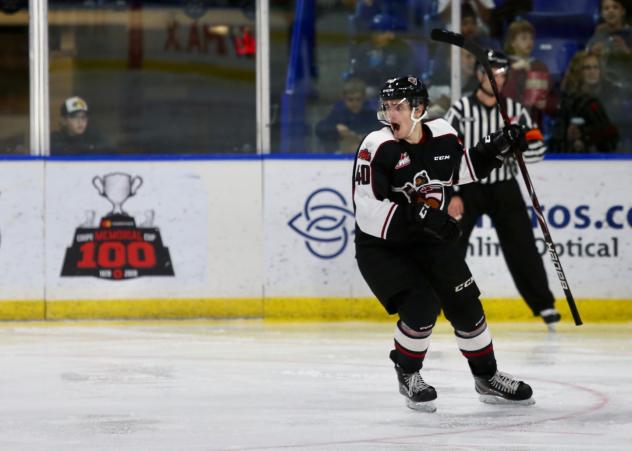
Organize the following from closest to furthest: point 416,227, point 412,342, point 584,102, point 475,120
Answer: point 416,227
point 412,342
point 475,120
point 584,102

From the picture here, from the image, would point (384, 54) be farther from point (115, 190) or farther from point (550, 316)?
point (550, 316)

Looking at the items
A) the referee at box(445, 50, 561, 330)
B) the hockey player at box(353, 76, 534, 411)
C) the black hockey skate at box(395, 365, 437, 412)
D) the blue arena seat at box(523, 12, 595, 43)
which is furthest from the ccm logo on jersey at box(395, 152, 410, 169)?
the blue arena seat at box(523, 12, 595, 43)

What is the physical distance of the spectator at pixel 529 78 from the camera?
892 cm

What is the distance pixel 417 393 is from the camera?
544 cm

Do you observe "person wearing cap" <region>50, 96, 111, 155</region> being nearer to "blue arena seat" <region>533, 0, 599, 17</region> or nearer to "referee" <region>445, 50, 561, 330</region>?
"referee" <region>445, 50, 561, 330</region>

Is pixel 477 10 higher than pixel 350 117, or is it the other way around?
pixel 477 10

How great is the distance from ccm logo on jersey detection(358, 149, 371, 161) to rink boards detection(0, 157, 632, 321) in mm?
3299

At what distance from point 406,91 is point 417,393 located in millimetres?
1047

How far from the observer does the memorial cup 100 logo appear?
8789mm

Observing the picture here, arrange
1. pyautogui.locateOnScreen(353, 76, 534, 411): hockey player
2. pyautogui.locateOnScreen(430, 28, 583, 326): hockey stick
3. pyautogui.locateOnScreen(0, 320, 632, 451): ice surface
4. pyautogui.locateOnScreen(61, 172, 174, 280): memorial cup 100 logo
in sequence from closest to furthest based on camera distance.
Result: pyautogui.locateOnScreen(0, 320, 632, 451): ice surface
pyautogui.locateOnScreen(353, 76, 534, 411): hockey player
pyautogui.locateOnScreen(430, 28, 583, 326): hockey stick
pyautogui.locateOnScreen(61, 172, 174, 280): memorial cup 100 logo

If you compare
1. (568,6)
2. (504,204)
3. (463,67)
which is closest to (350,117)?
(463,67)

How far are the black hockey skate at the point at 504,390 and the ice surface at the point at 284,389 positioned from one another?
0.05 metres

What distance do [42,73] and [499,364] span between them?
11.4 ft

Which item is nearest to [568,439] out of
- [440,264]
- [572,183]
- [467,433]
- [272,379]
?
[467,433]
